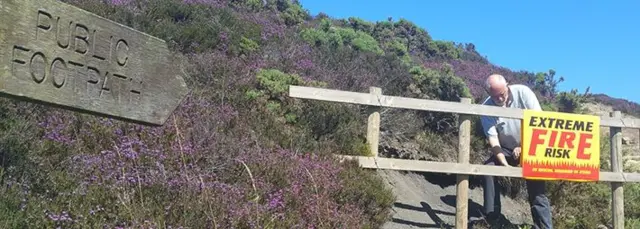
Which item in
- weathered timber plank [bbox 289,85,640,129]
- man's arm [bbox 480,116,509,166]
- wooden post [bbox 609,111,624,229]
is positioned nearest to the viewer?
weathered timber plank [bbox 289,85,640,129]

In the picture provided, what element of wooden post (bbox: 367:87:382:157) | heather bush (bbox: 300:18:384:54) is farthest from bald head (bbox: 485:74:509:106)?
heather bush (bbox: 300:18:384:54)

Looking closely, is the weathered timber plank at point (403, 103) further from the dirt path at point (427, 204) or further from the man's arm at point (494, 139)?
the dirt path at point (427, 204)

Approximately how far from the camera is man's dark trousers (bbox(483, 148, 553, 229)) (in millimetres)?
6824

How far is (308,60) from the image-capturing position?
1020 cm

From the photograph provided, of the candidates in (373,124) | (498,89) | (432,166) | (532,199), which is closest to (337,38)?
(498,89)

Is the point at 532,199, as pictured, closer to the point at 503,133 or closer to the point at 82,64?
the point at 503,133

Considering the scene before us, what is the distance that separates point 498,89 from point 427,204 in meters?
1.69

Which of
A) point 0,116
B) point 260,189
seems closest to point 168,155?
point 260,189

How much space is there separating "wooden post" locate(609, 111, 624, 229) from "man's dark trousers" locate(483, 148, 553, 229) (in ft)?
Result: 4.23

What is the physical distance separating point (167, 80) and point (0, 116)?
281cm

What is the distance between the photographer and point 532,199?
708cm

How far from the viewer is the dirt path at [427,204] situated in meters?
7.05

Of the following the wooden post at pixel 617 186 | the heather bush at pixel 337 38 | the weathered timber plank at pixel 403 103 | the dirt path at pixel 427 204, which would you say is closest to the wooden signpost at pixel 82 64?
the weathered timber plank at pixel 403 103

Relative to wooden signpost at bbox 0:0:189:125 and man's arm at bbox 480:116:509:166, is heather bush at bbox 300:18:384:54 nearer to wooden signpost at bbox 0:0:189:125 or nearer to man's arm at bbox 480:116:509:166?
man's arm at bbox 480:116:509:166
